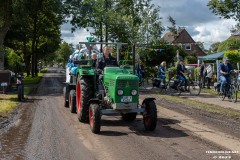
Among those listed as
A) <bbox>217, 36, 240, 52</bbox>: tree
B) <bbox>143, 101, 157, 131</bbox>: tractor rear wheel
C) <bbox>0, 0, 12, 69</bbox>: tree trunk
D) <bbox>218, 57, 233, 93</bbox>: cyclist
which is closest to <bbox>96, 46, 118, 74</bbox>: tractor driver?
<bbox>143, 101, 157, 131</bbox>: tractor rear wheel

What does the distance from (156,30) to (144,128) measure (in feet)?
105

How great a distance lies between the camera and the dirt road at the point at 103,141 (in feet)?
19.9

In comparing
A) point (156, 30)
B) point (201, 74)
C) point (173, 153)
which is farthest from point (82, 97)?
point (156, 30)

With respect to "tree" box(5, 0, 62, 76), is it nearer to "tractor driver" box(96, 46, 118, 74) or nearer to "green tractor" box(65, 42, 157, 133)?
"tractor driver" box(96, 46, 118, 74)

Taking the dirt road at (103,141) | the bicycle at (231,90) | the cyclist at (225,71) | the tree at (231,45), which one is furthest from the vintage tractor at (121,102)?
the tree at (231,45)

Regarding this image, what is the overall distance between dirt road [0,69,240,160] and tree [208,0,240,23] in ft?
56.5

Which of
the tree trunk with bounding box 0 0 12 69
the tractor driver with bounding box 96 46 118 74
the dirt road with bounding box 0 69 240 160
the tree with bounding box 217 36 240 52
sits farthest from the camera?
the tree with bounding box 217 36 240 52

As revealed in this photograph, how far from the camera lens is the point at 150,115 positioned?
796 centimetres

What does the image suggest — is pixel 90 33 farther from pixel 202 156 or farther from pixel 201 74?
pixel 202 156

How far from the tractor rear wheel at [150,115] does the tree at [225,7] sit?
1839cm

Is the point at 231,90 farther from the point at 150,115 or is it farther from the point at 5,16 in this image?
the point at 5,16

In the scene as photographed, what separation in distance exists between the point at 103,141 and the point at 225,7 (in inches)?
813

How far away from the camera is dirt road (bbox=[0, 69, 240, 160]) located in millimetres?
6062

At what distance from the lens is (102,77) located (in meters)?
8.69
